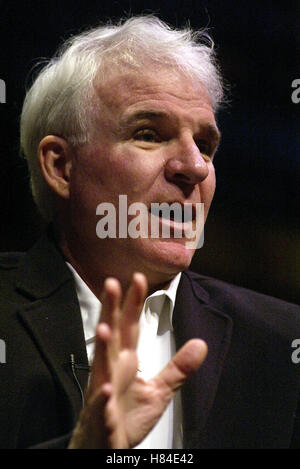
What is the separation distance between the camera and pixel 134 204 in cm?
113

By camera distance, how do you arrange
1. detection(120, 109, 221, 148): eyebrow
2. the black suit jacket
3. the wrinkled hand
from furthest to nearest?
detection(120, 109, 221, 148): eyebrow < the black suit jacket < the wrinkled hand

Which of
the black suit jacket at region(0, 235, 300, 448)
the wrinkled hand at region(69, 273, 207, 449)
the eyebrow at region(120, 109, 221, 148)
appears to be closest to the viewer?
the wrinkled hand at region(69, 273, 207, 449)

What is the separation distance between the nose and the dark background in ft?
0.76

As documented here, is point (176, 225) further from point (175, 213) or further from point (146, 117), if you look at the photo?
point (146, 117)

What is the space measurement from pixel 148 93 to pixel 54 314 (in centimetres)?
46

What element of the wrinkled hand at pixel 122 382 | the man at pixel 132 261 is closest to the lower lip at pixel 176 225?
the man at pixel 132 261

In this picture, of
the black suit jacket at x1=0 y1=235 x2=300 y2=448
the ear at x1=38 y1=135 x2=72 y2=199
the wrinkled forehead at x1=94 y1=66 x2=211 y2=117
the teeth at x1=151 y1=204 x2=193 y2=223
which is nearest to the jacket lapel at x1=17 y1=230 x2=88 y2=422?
the black suit jacket at x1=0 y1=235 x2=300 y2=448

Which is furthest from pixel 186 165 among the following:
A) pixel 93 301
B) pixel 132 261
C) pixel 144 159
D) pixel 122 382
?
pixel 122 382

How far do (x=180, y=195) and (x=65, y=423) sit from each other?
46 cm

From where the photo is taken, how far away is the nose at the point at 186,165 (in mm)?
1119

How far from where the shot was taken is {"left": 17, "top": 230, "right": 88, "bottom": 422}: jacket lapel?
105cm

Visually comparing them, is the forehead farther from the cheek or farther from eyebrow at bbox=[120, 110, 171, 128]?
the cheek
